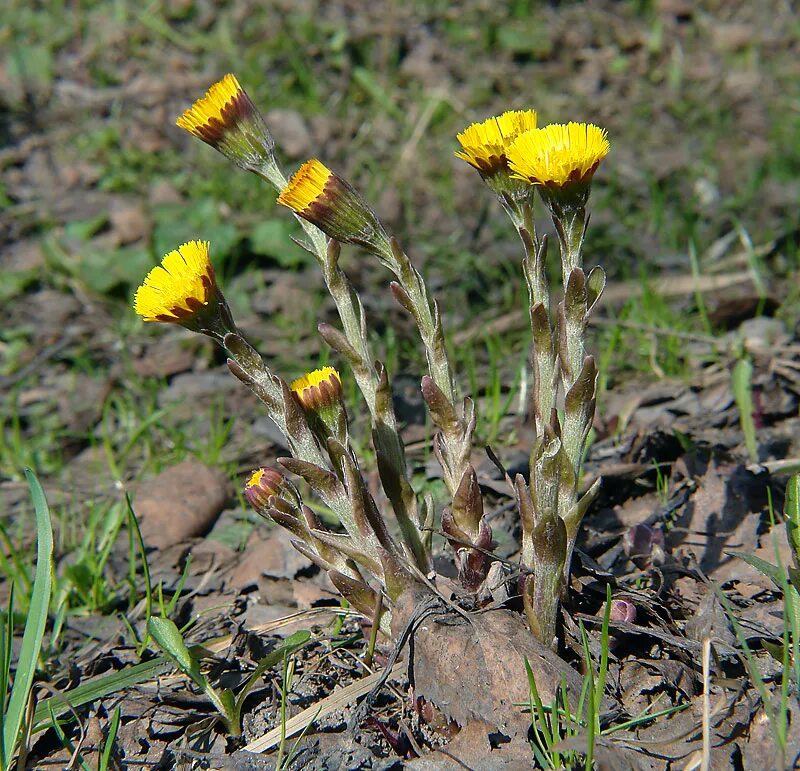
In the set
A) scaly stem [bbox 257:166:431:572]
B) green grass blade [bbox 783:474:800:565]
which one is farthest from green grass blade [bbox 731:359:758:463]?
scaly stem [bbox 257:166:431:572]

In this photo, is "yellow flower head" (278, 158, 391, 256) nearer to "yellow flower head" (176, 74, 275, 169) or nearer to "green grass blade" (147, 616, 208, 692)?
"yellow flower head" (176, 74, 275, 169)

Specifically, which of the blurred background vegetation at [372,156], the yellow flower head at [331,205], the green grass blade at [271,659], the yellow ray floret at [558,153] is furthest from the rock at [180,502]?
the yellow ray floret at [558,153]

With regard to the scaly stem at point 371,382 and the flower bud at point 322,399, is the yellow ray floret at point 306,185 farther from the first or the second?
the flower bud at point 322,399

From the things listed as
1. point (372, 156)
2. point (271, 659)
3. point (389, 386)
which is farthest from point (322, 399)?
point (372, 156)

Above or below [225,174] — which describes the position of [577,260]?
below

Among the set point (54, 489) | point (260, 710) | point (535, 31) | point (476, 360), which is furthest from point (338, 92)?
point (260, 710)

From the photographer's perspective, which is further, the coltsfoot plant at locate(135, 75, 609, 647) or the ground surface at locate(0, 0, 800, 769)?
the ground surface at locate(0, 0, 800, 769)

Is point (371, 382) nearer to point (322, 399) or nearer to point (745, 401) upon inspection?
point (322, 399)

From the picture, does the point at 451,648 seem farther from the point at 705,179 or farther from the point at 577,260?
the point at 705,179
